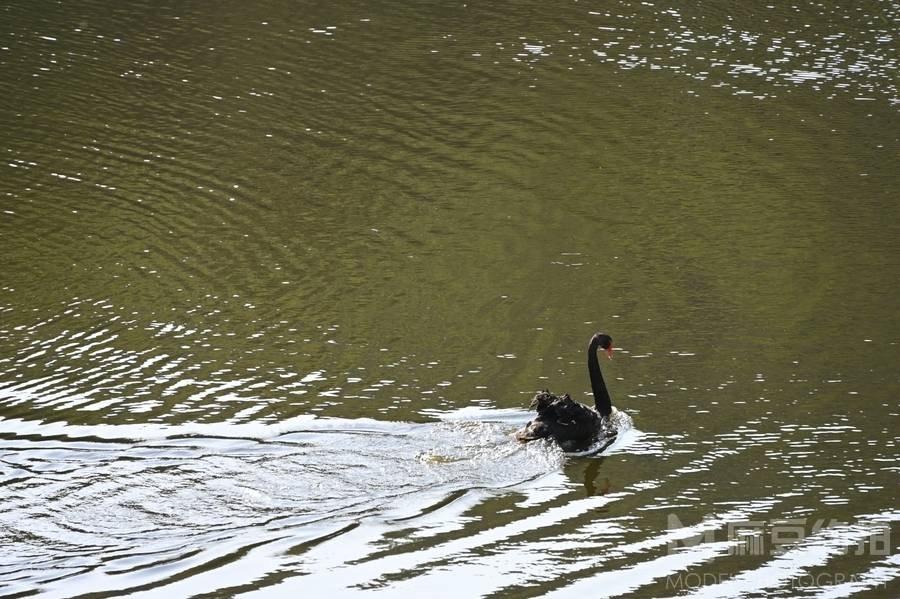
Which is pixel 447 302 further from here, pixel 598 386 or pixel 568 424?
pixel 568 424

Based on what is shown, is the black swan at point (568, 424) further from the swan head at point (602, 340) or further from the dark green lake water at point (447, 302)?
the swan head at point (602, 340)

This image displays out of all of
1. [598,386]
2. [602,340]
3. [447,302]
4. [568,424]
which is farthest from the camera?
[447,302]

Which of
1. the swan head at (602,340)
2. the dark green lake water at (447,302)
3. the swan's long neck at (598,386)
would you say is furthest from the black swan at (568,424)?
the swan head at (602,340)

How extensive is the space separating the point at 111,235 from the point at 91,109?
5.86m

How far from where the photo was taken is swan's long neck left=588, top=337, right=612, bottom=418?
412 inches

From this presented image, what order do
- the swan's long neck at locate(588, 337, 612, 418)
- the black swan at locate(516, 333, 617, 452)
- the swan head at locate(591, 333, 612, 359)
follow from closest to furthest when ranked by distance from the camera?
1. the black swan at locate(516, 333, 617, 452)
2. the swan's long neck at locate(588, 337, 612, 418)
3. the swan head at locate(591, 333, 612, 359)

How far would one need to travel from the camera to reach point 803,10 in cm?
2509

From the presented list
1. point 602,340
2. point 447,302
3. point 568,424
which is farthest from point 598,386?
point 447,302

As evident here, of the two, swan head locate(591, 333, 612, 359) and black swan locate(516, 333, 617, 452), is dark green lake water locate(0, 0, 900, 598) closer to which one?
black swan locate(516, 333, 617, 452)

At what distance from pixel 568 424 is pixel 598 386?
0.75 m

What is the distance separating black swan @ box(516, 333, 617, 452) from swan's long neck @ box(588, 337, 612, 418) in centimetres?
2

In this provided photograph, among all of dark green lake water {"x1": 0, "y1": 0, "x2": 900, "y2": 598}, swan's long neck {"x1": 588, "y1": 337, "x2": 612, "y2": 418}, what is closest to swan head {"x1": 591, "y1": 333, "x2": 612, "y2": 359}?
swan's long neck {"x1": 588, "y1": 337, "x2": 612, "y2": 418}

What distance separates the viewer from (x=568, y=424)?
9922 mm

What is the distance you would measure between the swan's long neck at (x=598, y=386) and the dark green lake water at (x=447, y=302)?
276mm
